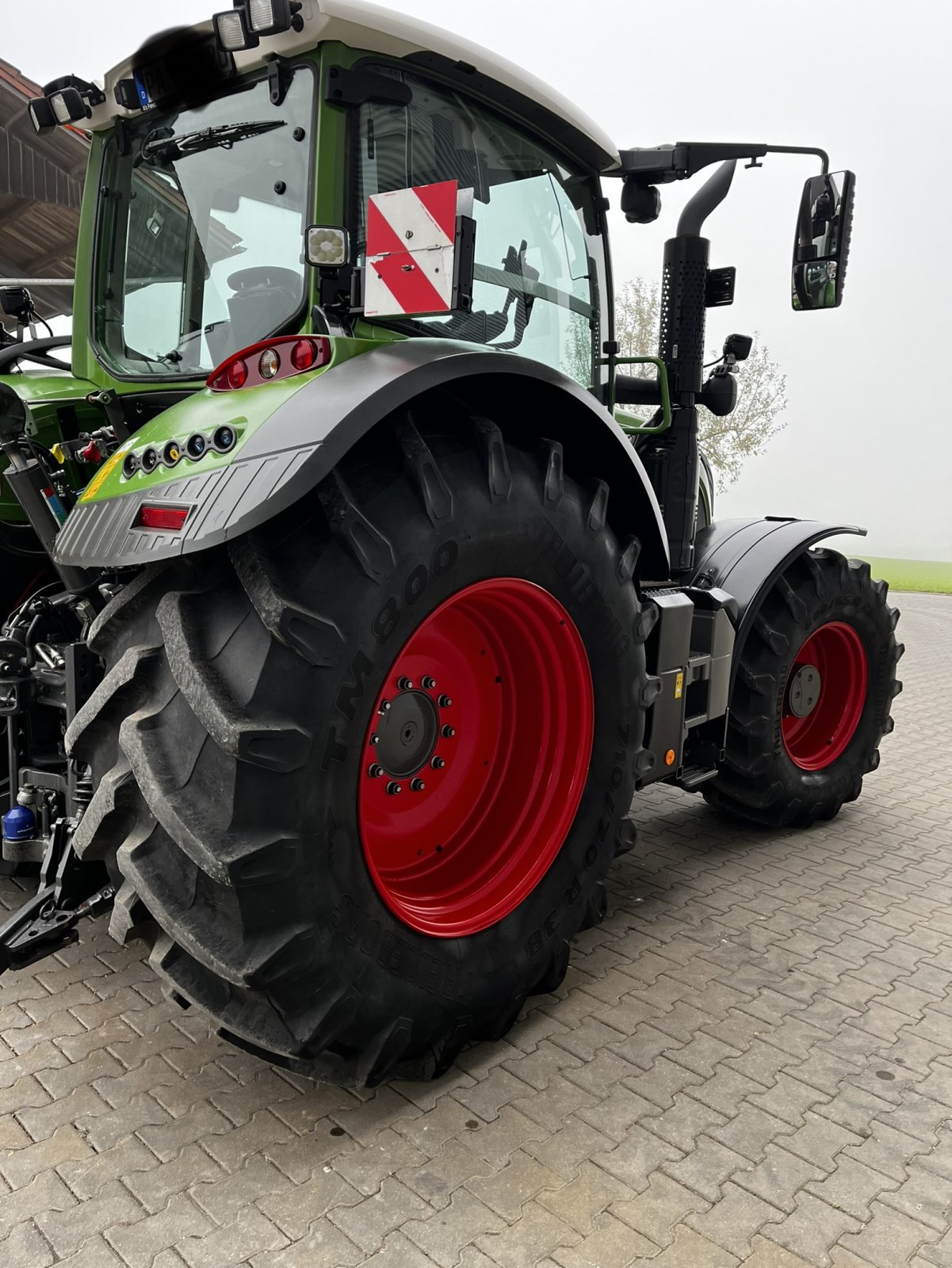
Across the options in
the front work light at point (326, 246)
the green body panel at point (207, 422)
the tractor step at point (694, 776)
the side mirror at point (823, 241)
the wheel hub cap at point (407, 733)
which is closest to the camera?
the green body panel at point (207, 422)

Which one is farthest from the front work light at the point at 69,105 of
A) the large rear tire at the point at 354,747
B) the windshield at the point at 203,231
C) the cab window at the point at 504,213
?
the large rear tire at the point at 354,747

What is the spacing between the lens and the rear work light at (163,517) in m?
1.82

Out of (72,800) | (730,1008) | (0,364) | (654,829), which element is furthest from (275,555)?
(654,829)

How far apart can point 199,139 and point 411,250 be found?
98cm

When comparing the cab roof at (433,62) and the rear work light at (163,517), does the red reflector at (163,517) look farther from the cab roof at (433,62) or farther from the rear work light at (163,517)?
the cab roof at (433,62)

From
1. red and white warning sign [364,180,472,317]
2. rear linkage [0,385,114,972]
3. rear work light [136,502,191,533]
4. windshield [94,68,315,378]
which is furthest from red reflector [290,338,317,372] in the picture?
rear linkage [0,385,114,972]

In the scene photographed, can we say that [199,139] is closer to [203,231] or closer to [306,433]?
[203,231]

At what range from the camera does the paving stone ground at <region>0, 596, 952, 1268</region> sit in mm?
1810

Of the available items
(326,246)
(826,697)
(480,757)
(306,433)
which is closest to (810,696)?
(826,697)

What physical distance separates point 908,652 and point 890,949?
7.42 m

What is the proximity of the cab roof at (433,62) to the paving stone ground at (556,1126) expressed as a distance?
241 centimetres

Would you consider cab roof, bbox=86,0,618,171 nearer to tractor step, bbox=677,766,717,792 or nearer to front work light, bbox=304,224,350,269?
front work light, bbox=304,224,350,269

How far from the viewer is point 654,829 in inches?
163

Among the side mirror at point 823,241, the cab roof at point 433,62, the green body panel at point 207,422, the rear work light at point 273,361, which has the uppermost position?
the cab roof at point 433,62
